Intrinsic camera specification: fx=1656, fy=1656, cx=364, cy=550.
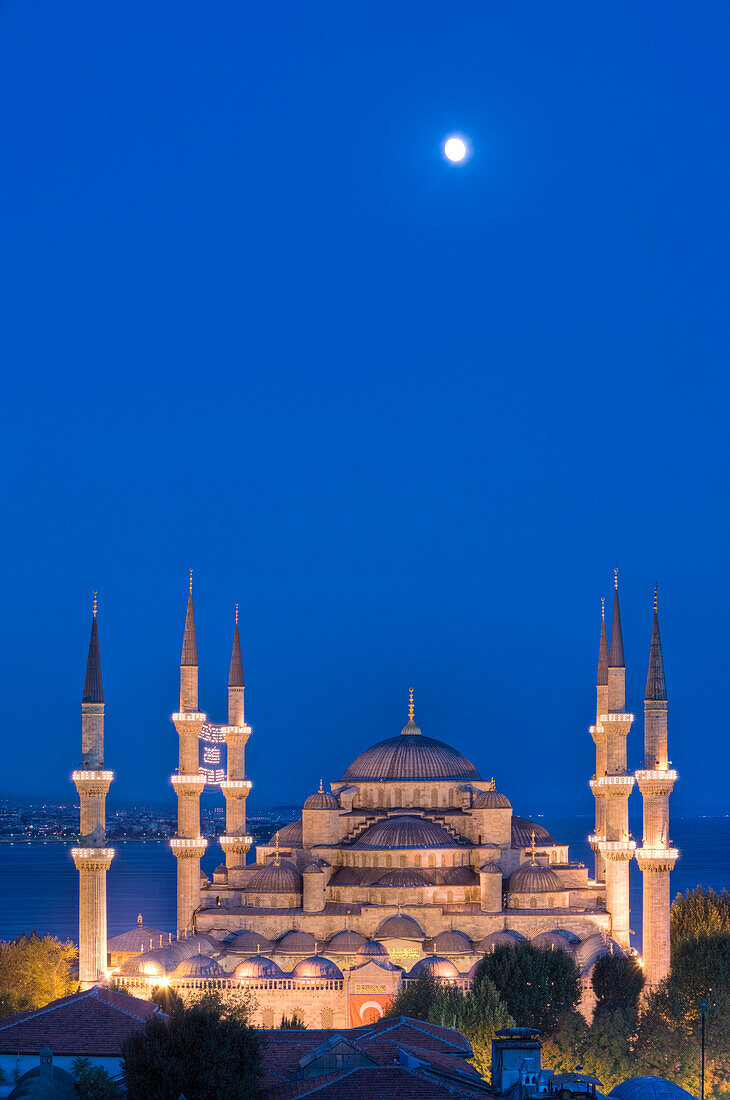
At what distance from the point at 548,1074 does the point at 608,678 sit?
65.7 feet

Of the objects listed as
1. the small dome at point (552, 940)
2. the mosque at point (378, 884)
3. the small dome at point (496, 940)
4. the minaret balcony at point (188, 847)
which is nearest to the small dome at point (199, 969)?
the mosque at point (378, 884)

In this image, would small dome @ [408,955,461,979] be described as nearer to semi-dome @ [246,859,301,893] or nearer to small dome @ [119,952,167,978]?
semi-dome @ [246,859,301,893]

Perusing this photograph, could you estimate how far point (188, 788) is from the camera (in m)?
37.9

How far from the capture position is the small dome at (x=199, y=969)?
3203 cm

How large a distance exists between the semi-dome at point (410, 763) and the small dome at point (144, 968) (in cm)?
951

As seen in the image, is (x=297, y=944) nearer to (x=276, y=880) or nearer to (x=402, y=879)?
(x=276, y=880)

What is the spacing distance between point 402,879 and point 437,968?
4.21 m

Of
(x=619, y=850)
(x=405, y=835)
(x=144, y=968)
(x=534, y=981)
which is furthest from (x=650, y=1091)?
(x=405, y=835)

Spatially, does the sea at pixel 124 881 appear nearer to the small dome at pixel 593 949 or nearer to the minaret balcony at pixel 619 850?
the minaret balcony at pixel 619 850

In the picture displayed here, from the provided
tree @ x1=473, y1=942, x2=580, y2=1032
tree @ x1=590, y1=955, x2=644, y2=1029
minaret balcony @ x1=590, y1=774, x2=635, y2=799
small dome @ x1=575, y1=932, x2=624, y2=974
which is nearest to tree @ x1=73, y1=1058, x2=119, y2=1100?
tree @ x1=473, y1=942, x2=580, y2=1032

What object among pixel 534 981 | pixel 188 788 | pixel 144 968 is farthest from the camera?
pixel 188 788

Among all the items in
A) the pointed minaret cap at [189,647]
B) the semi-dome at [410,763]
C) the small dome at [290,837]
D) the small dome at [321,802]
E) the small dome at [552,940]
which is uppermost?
the pointed minaret cap at [189,647]

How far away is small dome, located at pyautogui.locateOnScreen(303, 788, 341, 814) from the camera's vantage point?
38.3m

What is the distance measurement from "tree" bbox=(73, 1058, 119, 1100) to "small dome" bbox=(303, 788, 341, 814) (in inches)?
653
